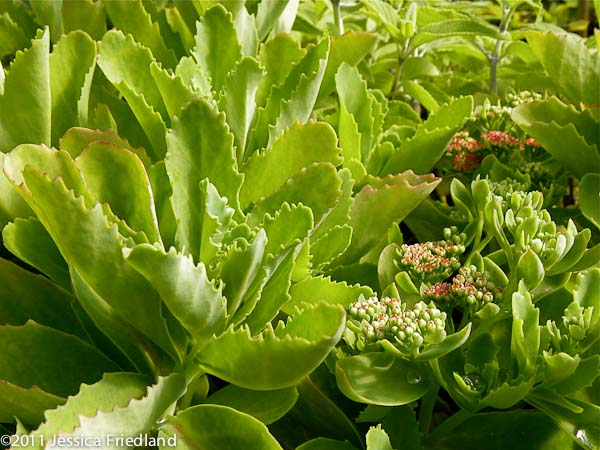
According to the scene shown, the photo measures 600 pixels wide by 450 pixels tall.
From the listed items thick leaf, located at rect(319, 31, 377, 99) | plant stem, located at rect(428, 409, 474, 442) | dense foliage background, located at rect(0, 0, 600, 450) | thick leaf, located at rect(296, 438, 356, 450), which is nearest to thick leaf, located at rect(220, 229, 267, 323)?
dense foliage background, located at rect(0, 0, 600, 450)

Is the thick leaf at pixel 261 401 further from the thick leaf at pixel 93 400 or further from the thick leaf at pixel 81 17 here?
the thick leaf at pixel 81 17

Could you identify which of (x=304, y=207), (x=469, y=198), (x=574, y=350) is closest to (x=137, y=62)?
(x=304, y=207)

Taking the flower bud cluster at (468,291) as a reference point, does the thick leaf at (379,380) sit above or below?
below

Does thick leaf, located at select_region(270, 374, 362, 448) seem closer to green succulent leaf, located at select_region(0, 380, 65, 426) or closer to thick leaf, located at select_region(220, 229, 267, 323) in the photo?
thick leaf, located at select_region(220, 229, 267, 323)

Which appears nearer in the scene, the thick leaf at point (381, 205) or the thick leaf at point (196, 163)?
the thick leaf at point (196, 163)

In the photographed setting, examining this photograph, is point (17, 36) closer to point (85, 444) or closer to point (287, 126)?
point (287, 126)

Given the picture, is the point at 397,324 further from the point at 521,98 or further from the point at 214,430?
the point at 521,98

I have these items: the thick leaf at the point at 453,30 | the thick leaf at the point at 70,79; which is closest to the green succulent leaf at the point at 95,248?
the thick leaf at the point at 70,79
